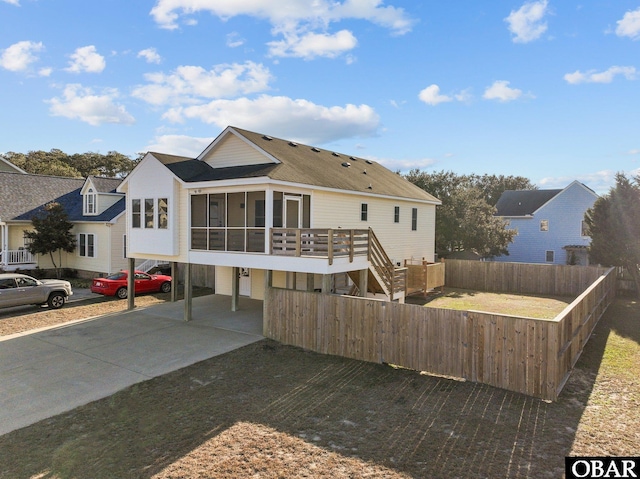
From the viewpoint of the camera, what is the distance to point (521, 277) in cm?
2428

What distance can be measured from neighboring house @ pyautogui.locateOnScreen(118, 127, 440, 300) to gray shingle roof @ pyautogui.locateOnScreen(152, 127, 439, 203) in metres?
0.07

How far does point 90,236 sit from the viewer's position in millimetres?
25797

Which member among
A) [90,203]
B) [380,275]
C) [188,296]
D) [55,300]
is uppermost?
[90,203]

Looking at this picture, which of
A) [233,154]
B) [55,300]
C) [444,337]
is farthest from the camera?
[55,300]

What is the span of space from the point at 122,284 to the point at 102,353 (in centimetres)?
937

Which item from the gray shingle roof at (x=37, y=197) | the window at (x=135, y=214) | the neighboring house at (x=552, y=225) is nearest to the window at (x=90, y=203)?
the gray shingle roof at (x=37, y=197)

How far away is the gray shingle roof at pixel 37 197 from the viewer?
25.9m

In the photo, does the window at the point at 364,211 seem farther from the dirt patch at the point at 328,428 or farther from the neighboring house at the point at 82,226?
the neighboring house at the point at 82,226

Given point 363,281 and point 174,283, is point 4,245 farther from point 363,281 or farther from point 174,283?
point 363,281

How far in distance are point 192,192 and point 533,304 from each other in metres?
16.9

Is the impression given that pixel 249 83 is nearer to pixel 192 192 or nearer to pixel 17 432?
pixel 192 192

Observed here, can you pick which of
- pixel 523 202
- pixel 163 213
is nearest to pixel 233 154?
pixel 163 213

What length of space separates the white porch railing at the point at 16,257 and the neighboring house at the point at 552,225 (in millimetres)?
37949

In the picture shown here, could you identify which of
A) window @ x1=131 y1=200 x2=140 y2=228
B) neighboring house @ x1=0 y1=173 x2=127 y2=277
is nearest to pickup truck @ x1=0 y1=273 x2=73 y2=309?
window @ x1=131 y1=200 x2=140 y2=228
